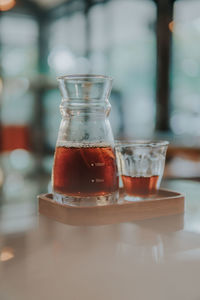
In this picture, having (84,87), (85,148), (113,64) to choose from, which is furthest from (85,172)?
(113,64)

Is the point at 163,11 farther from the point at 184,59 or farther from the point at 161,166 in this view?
the point at 161,166

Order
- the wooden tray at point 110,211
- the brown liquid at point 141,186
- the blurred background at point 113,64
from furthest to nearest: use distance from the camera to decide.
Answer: the blurred background at point 113,64
the brown liquid at point 141,186
the wooden tray at point 110,211

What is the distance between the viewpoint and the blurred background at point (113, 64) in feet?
15.1

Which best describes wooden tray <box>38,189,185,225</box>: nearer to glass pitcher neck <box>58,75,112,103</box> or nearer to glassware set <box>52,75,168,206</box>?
glassware set <box>52,75,168,206</box>

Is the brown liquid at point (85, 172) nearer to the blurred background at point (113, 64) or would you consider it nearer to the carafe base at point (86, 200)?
the carafe base at point (86, 200)

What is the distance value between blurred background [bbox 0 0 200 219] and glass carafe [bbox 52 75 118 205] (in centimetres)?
280

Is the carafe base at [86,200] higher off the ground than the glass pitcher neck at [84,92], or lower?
lower

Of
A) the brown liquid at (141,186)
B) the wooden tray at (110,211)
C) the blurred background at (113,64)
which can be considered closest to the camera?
the wooden tray at (110,211)

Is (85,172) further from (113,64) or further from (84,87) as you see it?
(113,64)

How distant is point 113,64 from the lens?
550 cm

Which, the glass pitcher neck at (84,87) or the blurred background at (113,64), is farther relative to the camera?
the blurred background at (113,64)

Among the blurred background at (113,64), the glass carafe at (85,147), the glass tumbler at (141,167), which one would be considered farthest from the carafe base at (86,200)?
the blurred background at (113,64)

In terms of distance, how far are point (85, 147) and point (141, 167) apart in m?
0.15

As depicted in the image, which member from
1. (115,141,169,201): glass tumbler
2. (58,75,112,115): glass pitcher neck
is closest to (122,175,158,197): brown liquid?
(115,141,169,201): glass tumbler
